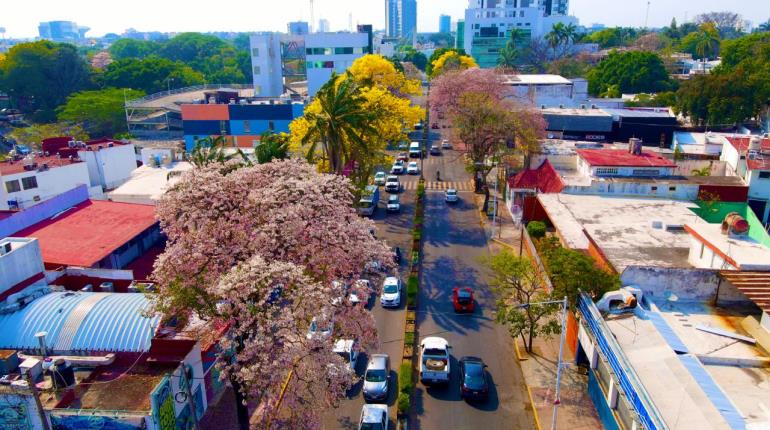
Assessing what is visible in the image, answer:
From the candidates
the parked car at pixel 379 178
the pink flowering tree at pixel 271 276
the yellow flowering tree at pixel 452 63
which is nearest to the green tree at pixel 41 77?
the yellow flowering tree at pixel 452 63

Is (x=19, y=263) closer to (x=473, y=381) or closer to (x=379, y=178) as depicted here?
(x=473, y=381)

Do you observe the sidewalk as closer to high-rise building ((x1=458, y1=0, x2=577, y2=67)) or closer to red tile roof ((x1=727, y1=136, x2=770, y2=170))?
red tile roof ((x1=727, y1=136, x2=770, y2=170))

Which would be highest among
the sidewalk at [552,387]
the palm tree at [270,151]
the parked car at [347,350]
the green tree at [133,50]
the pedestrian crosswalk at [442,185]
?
the green tree at [133,50]

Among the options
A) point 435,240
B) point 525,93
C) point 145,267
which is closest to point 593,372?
point 435,240

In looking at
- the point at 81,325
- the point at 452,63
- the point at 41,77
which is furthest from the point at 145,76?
the point at 81,325

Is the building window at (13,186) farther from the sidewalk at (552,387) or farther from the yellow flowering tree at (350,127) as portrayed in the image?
the sidewalk at (552,387)

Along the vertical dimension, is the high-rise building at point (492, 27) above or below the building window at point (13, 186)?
above

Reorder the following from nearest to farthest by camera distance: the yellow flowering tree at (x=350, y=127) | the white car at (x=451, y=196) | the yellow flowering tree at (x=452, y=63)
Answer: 1. the yellow flowering tree at (x=350, y=127)
2. the white car at (x=451, y=196)
3. the yellow flowering tree at (x=452, y=63)
